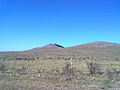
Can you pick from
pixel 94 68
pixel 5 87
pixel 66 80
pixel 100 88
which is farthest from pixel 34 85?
pixel 94 68

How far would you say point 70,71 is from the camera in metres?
14.3

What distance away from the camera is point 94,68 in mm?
15078

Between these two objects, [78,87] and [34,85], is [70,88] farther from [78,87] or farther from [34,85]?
[34,85]

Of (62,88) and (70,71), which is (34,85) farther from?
(70,71)

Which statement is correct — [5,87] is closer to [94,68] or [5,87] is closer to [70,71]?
[70,71]

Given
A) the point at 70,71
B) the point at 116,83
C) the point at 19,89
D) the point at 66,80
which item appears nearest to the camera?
the point at 19,89

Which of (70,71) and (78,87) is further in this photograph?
(70,71)

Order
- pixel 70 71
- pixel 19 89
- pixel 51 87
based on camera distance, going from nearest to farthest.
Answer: pixel 19 89 < pixel 51 87 < pixel 70 71

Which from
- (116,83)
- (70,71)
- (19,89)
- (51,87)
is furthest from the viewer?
(70,71)

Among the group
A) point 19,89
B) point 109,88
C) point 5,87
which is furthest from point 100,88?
point 5,87

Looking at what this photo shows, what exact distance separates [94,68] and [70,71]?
231cm

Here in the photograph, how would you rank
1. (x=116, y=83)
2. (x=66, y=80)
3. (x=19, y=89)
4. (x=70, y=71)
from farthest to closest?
(x=70, y=71) < (x=66, y=80) < (x=116, y=83) < (x=19, y=89)

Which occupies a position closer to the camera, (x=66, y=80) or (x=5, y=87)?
(x=5, y=87)

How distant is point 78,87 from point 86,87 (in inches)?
18.0
